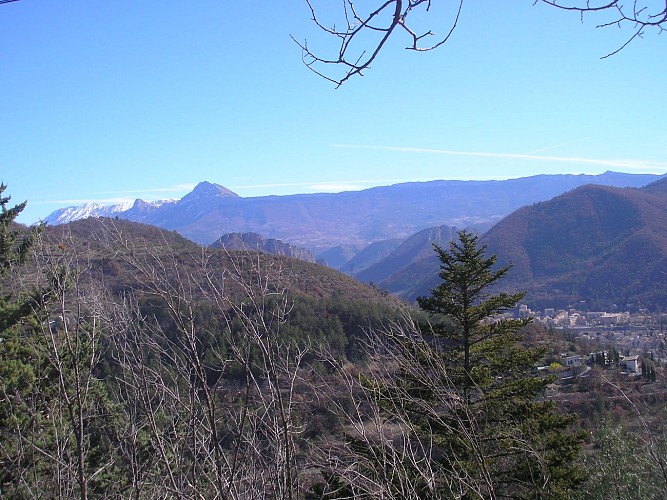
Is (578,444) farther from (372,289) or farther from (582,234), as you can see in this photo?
(582,234)

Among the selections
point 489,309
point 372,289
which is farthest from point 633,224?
point 489,309

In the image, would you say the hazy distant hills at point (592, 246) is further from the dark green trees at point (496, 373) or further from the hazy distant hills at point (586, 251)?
the dark green trees at point (496, 373)

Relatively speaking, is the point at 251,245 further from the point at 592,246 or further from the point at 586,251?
the point at 592,246

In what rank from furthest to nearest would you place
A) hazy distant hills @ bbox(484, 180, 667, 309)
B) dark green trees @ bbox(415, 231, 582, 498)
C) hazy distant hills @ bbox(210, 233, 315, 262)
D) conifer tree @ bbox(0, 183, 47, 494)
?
1. hazy distant hills @ bbox(484, 180, 667, 309)
2. dark green trees @ bbox(415, 231, 582, 498)
3. conifer tree @ bbox(0, 183, 47, 494)
4. hazy distant hills @ bbox(210, 233, 315, 262)

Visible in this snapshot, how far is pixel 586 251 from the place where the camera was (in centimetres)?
9600

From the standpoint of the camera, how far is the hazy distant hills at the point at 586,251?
7138 cm

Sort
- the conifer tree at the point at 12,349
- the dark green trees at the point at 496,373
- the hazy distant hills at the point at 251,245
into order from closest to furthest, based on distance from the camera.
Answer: the hazy distant hills at the point at 251,245, the conifer tree at the point at 12,349, the dark green trees at the point at 496,373

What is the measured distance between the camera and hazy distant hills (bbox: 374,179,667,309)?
7138cm

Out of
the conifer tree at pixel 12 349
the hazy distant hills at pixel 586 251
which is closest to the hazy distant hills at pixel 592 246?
the hazy distant hills at pixel 586 251

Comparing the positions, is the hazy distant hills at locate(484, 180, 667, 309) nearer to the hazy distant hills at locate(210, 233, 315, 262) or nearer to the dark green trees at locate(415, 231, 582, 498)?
the dark green trees at locate(415, 231, 582, 498)

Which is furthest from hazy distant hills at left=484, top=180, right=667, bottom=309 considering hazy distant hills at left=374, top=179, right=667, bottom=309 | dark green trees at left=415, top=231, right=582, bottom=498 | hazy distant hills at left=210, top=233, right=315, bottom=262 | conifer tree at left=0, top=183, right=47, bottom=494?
conifer tree at left=0, top=183, right=47, bottom=494

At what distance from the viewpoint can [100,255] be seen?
11.2 feet

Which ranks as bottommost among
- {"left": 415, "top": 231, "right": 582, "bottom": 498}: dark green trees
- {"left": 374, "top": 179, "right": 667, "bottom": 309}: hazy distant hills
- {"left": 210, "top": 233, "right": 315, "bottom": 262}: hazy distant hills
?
{"left": 374, "top": 179, "right": 667, "bottom": 309}: hazy distant hills

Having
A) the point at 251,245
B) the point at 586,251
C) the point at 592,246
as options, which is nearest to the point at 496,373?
the point at 251,245
